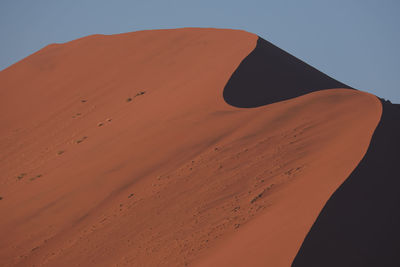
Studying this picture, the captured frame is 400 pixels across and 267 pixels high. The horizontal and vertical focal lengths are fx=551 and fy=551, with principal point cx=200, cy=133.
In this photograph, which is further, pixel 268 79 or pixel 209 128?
pixel 268 79

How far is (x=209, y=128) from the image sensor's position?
14742mm

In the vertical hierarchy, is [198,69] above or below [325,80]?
above

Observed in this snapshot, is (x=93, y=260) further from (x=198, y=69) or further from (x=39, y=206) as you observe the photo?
(x=198, y=69)

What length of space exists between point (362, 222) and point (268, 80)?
9487mm

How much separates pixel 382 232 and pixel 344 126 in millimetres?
4220

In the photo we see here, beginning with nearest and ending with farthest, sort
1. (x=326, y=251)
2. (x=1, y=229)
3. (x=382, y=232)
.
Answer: (x=326, y=251), (x=382, y=232), (x=1, y=229)

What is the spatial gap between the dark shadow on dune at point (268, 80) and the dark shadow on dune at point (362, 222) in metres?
6.29

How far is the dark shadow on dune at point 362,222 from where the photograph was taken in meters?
8.16

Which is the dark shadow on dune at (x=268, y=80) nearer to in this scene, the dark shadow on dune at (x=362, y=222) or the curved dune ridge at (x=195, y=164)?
the curved dune ridge at (x=195, y=164)

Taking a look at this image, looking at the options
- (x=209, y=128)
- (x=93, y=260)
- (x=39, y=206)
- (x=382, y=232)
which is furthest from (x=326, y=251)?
→ (x=39, y=206)

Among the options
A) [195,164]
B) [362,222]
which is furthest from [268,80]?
[362,222]

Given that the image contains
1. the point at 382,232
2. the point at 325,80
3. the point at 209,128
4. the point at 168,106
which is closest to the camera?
the point at 382,232

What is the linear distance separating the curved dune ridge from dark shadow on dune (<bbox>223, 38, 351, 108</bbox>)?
0.21 feet

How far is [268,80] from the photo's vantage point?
17.8m
